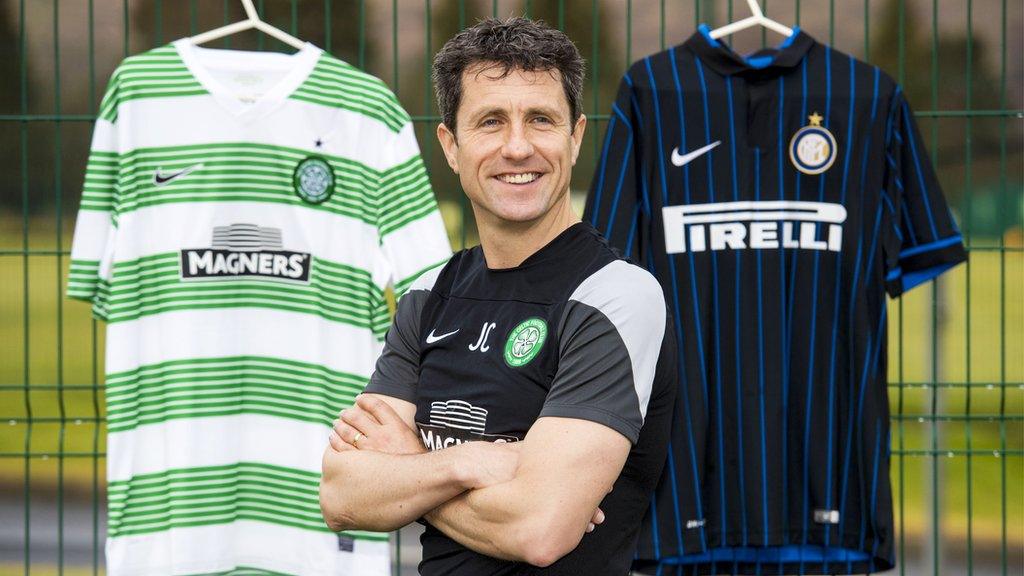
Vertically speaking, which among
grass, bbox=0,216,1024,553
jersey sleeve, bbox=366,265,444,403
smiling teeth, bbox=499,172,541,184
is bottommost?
grass, bbox=0,216,1024,553

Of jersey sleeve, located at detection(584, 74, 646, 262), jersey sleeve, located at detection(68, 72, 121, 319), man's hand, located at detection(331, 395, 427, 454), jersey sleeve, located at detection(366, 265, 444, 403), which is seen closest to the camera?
man's hand, located at detection(331, 395, 427, 454)

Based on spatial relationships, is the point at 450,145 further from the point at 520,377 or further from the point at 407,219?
the point at 407,219

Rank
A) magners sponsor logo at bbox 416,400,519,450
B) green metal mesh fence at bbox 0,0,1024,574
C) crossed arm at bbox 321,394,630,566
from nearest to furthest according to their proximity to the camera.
Answer: crossed arm at bbox 321,394,630,566 < magners sponsor logo at bbox 416,400,519,450 < green metal mesh fence at bbox 0,0,1024,574

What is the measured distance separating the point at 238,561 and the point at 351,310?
78 cm

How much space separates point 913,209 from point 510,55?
5.46 ft

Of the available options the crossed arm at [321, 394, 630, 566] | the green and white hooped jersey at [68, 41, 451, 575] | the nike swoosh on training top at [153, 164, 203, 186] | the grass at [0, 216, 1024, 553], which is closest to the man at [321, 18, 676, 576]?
the crossed arm at [321, 394, 630, 566]

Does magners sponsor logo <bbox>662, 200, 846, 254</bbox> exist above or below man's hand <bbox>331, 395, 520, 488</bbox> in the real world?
above

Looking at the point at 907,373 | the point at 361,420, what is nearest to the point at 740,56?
the point at 361,420

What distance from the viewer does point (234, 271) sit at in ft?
10.5

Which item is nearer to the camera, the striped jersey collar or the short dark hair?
the short dark hair

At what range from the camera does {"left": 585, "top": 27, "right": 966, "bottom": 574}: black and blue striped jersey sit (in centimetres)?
311

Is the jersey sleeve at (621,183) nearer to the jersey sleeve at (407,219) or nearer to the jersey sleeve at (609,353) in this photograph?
the jersey sleeve at (407,219)

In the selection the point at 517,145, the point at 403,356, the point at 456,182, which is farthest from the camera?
the point at 456,182

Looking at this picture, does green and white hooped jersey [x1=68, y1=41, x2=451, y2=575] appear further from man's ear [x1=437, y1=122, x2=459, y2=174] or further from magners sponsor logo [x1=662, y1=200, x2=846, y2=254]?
man's ear [x1=437, y1=122, x2=459, y2=174]
